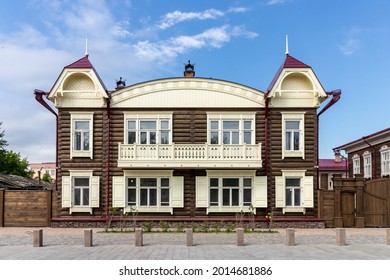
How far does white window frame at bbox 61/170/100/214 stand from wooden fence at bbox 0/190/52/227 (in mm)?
1159

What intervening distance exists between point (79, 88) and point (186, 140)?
6920mm

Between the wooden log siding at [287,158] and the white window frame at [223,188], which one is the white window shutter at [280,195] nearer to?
the wooden log siding at [287,158]

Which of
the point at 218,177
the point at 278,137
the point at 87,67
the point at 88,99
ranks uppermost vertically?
the point at 87,67

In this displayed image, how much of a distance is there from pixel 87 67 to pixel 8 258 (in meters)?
14.3

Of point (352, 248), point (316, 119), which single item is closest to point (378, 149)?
point (316, 119)

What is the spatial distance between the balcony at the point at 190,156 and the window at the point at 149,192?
144 centimetres

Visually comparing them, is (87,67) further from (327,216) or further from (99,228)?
(327,216)

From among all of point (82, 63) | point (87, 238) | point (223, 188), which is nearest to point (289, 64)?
point (223, 188)

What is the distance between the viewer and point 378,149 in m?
34.4

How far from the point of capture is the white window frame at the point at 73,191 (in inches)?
1053

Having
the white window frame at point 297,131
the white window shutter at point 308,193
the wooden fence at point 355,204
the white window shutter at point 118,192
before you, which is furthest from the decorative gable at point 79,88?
the wooden fence at point 355,204

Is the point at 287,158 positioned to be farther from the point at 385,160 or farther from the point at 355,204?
the point at 385,160

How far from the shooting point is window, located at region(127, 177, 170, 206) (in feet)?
88.2

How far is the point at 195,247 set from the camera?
56.7ft
